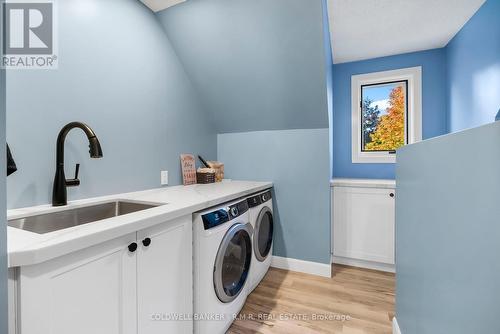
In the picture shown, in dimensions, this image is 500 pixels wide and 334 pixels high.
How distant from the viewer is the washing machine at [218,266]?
128cm

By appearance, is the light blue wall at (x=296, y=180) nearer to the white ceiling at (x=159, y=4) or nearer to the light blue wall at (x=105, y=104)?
the light blue wall at (x=105, y=104)

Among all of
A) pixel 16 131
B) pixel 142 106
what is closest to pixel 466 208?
pixel 16 131

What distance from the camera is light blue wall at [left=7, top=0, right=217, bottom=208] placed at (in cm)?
118

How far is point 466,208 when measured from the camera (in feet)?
1.95

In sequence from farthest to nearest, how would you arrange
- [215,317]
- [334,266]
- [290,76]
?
[334,266]
[290,76]
[215,317]

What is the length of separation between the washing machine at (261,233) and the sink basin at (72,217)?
0.89m

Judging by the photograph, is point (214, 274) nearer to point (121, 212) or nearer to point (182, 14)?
point (121, 212)

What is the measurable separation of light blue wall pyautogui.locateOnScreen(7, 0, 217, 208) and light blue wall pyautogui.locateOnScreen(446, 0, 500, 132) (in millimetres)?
2600

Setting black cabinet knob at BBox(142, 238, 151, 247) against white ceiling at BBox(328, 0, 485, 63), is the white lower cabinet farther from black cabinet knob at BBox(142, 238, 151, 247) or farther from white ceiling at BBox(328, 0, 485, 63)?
white ceiling at BBox(328, 0, 485, 63)

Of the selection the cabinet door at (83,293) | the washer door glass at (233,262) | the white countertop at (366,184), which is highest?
the white countertop at (366,184)

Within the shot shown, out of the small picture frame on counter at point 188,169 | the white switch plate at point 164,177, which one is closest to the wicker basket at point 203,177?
the small picture frame on counter at point 188,169

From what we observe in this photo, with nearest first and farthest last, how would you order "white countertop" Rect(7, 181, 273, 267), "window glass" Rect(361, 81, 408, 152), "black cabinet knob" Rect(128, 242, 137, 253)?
"white countertop" Rect(7, 181, 273, 267) → "black cabinet knob" Rect(128, 242, 137, 253) → "window glass" Rect(361, 81, 408, 152)

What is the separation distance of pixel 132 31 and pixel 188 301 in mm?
1889

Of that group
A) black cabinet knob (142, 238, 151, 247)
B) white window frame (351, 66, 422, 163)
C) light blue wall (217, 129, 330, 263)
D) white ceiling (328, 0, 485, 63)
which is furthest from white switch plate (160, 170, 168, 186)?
white window frame (351, 66, 422, 163)
